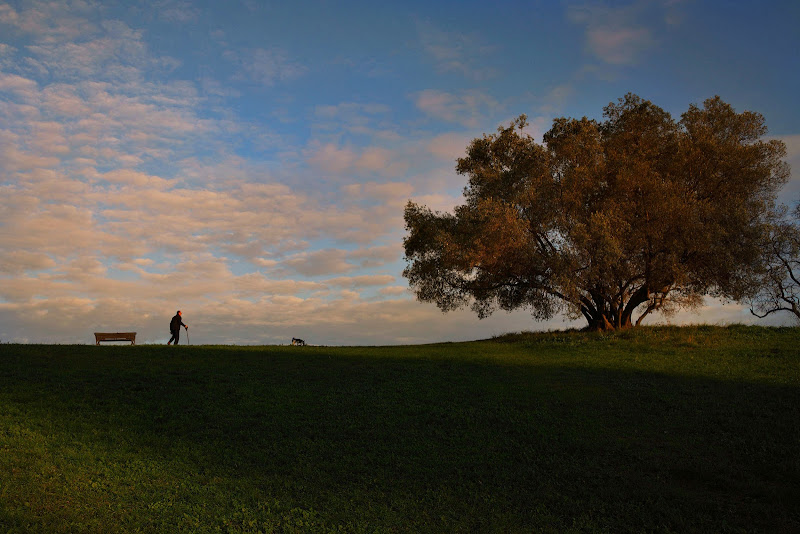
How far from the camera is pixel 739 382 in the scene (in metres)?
20.9

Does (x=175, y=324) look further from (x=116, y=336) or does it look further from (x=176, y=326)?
(x=116, y=336)

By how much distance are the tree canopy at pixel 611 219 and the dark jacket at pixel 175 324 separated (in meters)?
14.6

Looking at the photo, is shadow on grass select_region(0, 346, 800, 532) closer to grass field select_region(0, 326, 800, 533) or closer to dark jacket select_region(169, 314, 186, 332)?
grass field select_region(0, 326, 800, 533)

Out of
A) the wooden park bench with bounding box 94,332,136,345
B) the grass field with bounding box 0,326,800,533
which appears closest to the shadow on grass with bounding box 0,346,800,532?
the grass field with bounding box 0,326,800,533

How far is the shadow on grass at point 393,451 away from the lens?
10.1 m

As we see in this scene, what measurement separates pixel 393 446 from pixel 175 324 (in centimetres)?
2403

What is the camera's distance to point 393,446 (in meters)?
13.8

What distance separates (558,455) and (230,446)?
7.88 meters

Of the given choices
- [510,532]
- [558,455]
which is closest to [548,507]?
[510,532]

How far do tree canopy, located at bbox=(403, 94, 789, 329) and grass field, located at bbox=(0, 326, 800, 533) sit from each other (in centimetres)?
873

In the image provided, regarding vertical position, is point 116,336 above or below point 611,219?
below

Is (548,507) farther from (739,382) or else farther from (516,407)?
(739,382)

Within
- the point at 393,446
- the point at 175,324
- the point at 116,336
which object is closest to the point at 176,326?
the point at 175,324

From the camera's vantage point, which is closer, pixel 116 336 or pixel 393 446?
pixel 393 446
